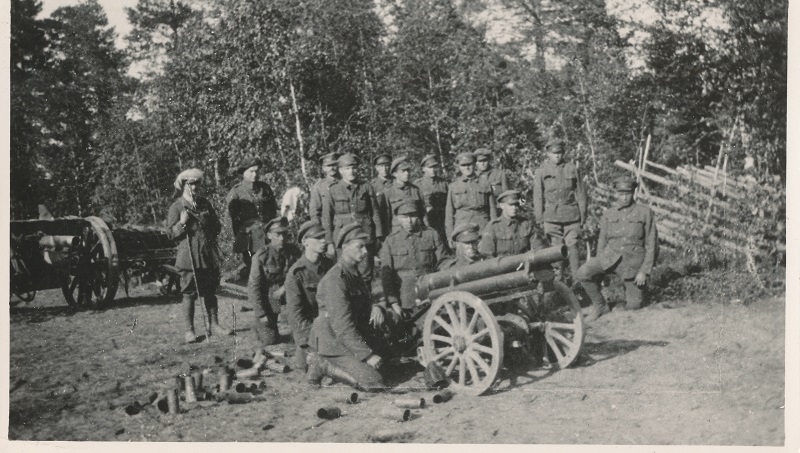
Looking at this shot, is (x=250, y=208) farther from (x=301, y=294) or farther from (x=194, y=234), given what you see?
(x=301, y=294)

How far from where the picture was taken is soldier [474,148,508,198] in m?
8.33

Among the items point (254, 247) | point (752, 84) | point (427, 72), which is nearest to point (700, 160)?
point (427, 72)

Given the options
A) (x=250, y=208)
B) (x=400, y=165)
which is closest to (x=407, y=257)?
(x=400, y=165)

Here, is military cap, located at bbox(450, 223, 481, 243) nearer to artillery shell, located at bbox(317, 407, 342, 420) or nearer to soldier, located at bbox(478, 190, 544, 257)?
soldier, located at bbox(478, 190, 544, 257)

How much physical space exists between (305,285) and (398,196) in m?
2.17

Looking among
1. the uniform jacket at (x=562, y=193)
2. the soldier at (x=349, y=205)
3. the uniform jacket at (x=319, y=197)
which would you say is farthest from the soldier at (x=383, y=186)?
the uniform jacket at (x=562, y=193)

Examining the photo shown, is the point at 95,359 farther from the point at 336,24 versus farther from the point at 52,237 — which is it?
the point at 336,24

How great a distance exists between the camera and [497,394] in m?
5.40

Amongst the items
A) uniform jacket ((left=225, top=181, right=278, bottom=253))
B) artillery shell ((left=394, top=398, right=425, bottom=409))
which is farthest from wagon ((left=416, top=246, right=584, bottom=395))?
uniform jacket ((left=225, top=181, right=278, bottom=253))

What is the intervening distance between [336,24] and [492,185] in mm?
5747

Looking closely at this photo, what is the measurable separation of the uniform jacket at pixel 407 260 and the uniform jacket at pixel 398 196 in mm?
1297

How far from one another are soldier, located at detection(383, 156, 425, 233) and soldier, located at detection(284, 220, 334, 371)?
184cm

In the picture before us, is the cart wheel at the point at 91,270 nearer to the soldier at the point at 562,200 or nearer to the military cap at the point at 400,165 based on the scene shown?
the military cap at the point at 400,165

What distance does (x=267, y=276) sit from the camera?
7.07 metres
